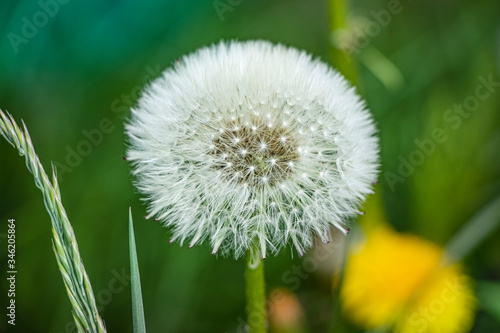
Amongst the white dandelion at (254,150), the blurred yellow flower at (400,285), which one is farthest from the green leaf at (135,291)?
the blurred yellow flower at (400,285)

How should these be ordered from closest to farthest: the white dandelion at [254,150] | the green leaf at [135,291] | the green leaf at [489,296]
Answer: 1. the green leaf at [135,291]
2. the white dandelion at [254,150]
3. the green leaf at [489,296]

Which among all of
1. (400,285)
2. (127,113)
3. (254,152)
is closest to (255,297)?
(254,152)

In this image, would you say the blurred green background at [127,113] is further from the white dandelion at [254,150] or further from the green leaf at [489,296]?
the white dandelion at [254,150]

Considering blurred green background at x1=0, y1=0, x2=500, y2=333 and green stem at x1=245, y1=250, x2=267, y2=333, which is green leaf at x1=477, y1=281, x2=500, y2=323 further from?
green stem at x1=245, y1=250, x2=267, y2=333

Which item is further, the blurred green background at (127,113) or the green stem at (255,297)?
the blurred green background at (127,113)

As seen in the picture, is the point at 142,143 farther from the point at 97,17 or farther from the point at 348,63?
the point at 97,17

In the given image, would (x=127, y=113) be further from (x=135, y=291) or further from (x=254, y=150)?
(x=135, y=291)

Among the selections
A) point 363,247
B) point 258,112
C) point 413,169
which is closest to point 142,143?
point 258,112
